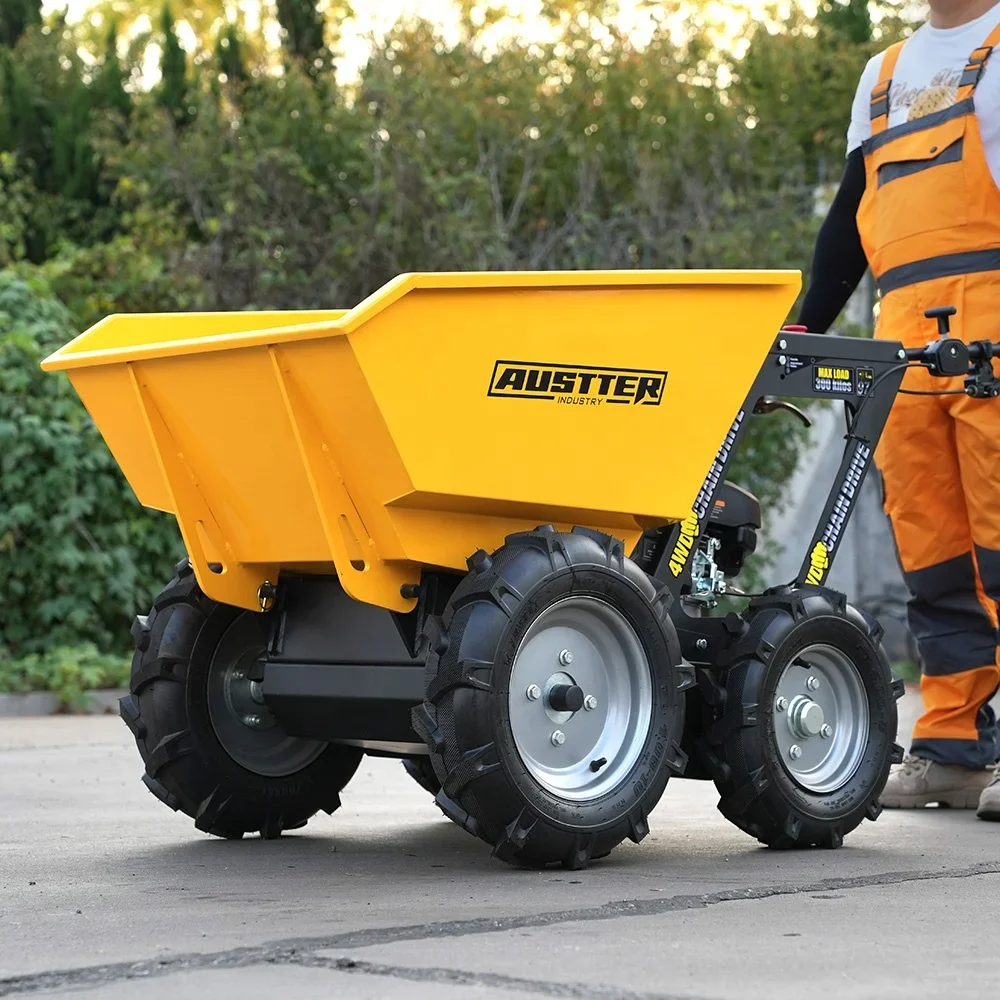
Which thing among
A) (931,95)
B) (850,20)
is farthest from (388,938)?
(850,20)

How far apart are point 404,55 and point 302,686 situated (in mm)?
11941

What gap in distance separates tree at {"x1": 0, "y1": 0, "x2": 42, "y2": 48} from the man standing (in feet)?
56.0

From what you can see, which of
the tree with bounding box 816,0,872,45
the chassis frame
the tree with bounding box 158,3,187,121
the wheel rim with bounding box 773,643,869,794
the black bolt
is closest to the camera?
the black bolt

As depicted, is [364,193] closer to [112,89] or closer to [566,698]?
[112,89]

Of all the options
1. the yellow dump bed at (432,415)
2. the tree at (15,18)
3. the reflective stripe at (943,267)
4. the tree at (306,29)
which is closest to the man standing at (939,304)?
the reflective stripe at (943,267)

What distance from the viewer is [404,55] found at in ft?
50.1

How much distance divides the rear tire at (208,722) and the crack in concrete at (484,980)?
61.1 inches

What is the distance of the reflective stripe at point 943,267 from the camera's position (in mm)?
4828

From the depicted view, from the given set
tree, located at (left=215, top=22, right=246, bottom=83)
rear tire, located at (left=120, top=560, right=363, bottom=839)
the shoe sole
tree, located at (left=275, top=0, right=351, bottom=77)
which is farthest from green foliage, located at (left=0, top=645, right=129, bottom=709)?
tree, located at (left=275, top=0, right=351, bottom=77)

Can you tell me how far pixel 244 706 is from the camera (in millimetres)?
4387

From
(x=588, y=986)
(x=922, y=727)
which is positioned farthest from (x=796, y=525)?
(x=588, y=986)

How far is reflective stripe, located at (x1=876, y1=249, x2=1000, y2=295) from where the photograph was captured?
190 inches

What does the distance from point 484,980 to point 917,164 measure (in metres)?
3.08

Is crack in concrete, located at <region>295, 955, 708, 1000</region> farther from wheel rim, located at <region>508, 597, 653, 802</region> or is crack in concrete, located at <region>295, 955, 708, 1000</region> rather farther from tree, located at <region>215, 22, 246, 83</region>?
tree, located at <region>215, 22, 246, 83</region>
